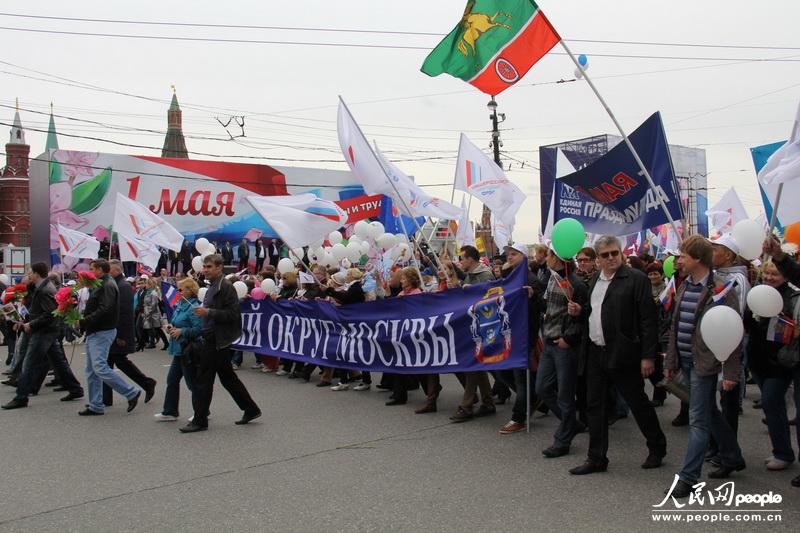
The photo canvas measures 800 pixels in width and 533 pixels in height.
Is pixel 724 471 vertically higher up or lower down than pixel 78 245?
lower down

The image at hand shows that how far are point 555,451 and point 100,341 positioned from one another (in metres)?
5.60

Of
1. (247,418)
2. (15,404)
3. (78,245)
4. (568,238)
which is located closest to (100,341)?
(15,404)

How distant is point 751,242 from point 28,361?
28.0 ft

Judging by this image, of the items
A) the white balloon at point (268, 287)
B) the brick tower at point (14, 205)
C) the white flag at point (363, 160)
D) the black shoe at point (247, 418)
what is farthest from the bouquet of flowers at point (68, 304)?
the brick tower at point (14, 205)

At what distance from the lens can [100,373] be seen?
8.82 m

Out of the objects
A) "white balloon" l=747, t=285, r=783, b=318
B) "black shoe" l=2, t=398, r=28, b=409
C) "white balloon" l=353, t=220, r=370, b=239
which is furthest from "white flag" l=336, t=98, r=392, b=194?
"white balloon" l=747, t=285, r=783, b=318

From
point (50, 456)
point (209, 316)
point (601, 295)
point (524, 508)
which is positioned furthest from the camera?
point (209, 316)

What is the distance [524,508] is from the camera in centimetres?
499

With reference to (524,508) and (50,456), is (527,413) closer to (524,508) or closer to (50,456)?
(524,508)

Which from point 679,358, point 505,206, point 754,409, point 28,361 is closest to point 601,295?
point 679,358

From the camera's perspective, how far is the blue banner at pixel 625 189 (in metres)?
8.71

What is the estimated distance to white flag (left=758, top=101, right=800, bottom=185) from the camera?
533 centimetres

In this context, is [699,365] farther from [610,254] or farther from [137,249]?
[137,249]

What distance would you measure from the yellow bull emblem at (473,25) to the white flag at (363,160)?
8.79 ft
